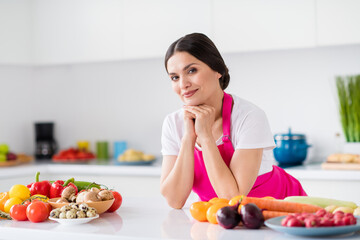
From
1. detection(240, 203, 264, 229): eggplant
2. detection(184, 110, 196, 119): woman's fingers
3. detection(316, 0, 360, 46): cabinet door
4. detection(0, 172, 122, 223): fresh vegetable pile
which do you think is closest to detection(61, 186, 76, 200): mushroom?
detection(0, 172, 122, 223): fresh vegetable pile

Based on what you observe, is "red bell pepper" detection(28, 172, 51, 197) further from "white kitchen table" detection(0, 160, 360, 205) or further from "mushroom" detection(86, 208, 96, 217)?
"white kitchen table" detection(0, 160, 360, 205)

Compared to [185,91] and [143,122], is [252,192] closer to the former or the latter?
[185,91]

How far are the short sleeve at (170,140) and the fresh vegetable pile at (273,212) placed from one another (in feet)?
1.94

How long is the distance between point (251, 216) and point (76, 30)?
3.14 m

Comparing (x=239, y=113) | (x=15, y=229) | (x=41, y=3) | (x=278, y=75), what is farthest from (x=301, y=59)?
(x=15, y=229)

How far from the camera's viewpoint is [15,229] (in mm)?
1817

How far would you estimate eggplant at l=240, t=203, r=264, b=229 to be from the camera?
1632 millimetres

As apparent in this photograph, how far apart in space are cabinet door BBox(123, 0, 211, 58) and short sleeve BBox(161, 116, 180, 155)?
1.61 m

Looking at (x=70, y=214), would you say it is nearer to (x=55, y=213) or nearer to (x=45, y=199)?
(x=55, y=213)

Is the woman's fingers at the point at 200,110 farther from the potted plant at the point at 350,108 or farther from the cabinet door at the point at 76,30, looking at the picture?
the cabinet door at the point at 76,30

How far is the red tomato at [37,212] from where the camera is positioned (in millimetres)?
1885

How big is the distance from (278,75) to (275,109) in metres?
0.27

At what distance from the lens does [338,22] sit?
11.7 ft

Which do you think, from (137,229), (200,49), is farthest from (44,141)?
(137,229)
